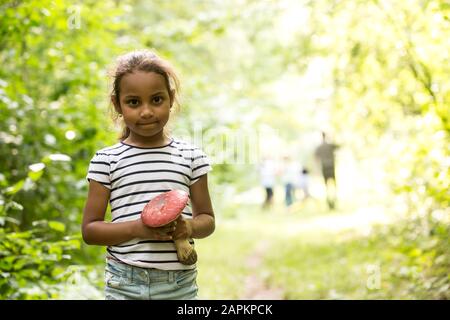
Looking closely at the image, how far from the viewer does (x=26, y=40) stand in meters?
5.49

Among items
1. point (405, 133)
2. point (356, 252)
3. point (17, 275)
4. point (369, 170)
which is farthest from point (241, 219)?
point (17, 275)

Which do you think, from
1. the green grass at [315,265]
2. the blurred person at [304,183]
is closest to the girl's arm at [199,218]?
the green grass at [315,265]

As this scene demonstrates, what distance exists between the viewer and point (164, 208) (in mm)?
2379

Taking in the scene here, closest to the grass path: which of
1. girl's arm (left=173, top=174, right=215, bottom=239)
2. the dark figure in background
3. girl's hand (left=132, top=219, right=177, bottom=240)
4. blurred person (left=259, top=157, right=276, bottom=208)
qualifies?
the dark figure in background

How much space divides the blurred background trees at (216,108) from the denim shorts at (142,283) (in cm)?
81

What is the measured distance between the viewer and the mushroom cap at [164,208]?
2357mm

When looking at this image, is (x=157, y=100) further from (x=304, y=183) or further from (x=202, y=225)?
(x=304, y=183)

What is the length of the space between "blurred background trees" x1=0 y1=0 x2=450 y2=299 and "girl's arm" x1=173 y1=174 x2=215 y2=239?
46 centimetres

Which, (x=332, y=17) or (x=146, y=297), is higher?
(x=332, y=17)

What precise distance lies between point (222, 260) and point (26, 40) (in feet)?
15.7

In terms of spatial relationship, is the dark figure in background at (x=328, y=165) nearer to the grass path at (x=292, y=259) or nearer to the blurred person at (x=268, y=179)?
the grass path at (x=292, y=259)

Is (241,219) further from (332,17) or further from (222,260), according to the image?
(332,17)

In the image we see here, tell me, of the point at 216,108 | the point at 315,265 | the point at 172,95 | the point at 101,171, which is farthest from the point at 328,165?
the point at 101,171

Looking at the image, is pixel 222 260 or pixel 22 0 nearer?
pixel 22 0
